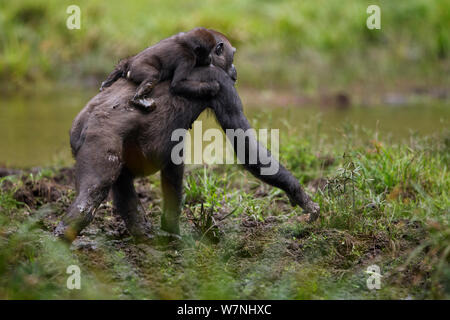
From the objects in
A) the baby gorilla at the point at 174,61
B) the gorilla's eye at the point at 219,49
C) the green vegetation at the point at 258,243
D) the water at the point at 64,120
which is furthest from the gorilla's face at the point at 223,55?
the water at the point at 64,120

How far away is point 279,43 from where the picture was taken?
1444 centimetres

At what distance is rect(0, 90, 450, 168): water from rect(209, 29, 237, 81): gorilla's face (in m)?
2.69

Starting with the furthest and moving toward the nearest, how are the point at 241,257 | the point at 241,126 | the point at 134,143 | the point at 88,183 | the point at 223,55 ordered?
the point at 223,55, the point at 241,126, the point at 241,257, the point at 134,143, the point at 88,183

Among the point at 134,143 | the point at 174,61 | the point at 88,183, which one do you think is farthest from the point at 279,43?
the point at 88,183

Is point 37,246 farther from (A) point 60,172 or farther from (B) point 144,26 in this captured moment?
(B) point 144,26

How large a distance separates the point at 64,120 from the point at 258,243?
7.14m

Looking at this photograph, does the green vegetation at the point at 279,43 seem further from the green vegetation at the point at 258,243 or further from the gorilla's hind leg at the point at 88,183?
the gorilla's hind leg at the point at 88,183

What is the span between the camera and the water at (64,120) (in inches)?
320

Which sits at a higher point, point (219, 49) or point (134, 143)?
point (219, 49)

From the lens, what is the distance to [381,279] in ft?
12.6

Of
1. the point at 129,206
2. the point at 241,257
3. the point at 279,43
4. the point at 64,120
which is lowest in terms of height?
the point at 241,257

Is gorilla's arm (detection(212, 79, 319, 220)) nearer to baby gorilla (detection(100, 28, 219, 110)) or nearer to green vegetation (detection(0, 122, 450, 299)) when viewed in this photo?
baby gorilla (detection(100, 28, 219, 110))

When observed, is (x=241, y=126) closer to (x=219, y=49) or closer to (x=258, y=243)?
(x=219, y=49)
